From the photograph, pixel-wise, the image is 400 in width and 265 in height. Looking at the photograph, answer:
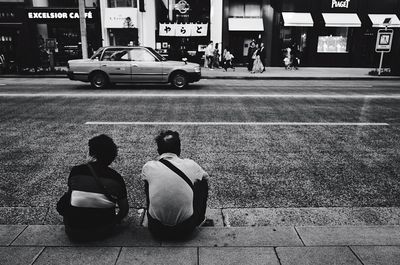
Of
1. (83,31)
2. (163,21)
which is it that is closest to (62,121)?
(83,31)

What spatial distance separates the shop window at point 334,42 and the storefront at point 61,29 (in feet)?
51.5

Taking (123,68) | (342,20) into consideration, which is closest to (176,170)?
(123,68)

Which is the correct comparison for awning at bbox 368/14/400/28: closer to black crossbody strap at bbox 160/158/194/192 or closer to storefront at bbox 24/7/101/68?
storefront at bbox 24/7/101/68

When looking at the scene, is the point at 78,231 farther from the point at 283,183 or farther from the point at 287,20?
the point at 287,20

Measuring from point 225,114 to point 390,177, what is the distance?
466cm

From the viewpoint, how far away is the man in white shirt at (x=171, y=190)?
9.89 ft

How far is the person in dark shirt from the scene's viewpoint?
9.88ft

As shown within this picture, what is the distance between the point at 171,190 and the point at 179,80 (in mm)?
11145

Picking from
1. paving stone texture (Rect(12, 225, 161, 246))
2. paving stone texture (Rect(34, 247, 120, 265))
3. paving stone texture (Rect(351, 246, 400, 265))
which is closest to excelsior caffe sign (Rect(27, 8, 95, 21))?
paving stone texture (Rect(12, 225, 161, 246))

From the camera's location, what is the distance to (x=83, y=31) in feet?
62.9

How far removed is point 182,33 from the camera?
2469 centimetres

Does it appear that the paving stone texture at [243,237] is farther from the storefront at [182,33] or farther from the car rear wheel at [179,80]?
the storefront at [182,33]

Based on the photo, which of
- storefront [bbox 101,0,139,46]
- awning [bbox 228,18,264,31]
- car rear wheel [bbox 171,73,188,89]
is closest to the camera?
car rear wheel [bbox 171,73,188,89]

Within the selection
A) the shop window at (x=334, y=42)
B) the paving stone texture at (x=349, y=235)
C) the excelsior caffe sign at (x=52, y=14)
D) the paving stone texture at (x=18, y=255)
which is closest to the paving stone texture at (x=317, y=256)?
the paving stone texture at (x=349, y=235)
